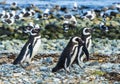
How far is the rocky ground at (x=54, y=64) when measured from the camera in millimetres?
5219

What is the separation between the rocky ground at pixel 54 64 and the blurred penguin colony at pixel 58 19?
0.65 ft

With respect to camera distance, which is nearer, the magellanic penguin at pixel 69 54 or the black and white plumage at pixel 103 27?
the magellanic penguin at pixel 69 54

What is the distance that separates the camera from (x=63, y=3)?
6.27 metres

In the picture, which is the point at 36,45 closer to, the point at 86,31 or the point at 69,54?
the point at 69,54

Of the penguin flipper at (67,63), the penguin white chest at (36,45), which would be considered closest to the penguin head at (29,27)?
the penguin white chest at (36,45)

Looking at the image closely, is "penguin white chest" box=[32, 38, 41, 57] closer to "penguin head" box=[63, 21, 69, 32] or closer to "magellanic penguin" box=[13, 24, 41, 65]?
"magellanic penguin" box=[13, 24, 41, 65]

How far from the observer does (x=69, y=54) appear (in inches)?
218

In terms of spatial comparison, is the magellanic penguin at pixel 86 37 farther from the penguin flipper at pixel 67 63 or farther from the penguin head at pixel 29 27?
the penguin head at pixel 29 27

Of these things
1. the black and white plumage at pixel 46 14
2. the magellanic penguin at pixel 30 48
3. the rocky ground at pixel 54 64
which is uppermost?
the black and white plumage at pixel 46 14

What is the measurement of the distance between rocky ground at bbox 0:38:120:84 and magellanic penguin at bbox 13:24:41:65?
0.20 feet

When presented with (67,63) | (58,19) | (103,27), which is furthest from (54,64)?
(103,27)

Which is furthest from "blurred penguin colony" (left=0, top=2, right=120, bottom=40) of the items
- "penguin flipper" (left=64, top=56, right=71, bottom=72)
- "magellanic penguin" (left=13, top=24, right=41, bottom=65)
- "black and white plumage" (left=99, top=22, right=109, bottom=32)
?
"penguin flipper" (left=64, top=56, right=71, bottom=72)

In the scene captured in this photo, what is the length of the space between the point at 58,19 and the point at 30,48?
0.79 meters

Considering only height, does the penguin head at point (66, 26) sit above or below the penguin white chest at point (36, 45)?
above
